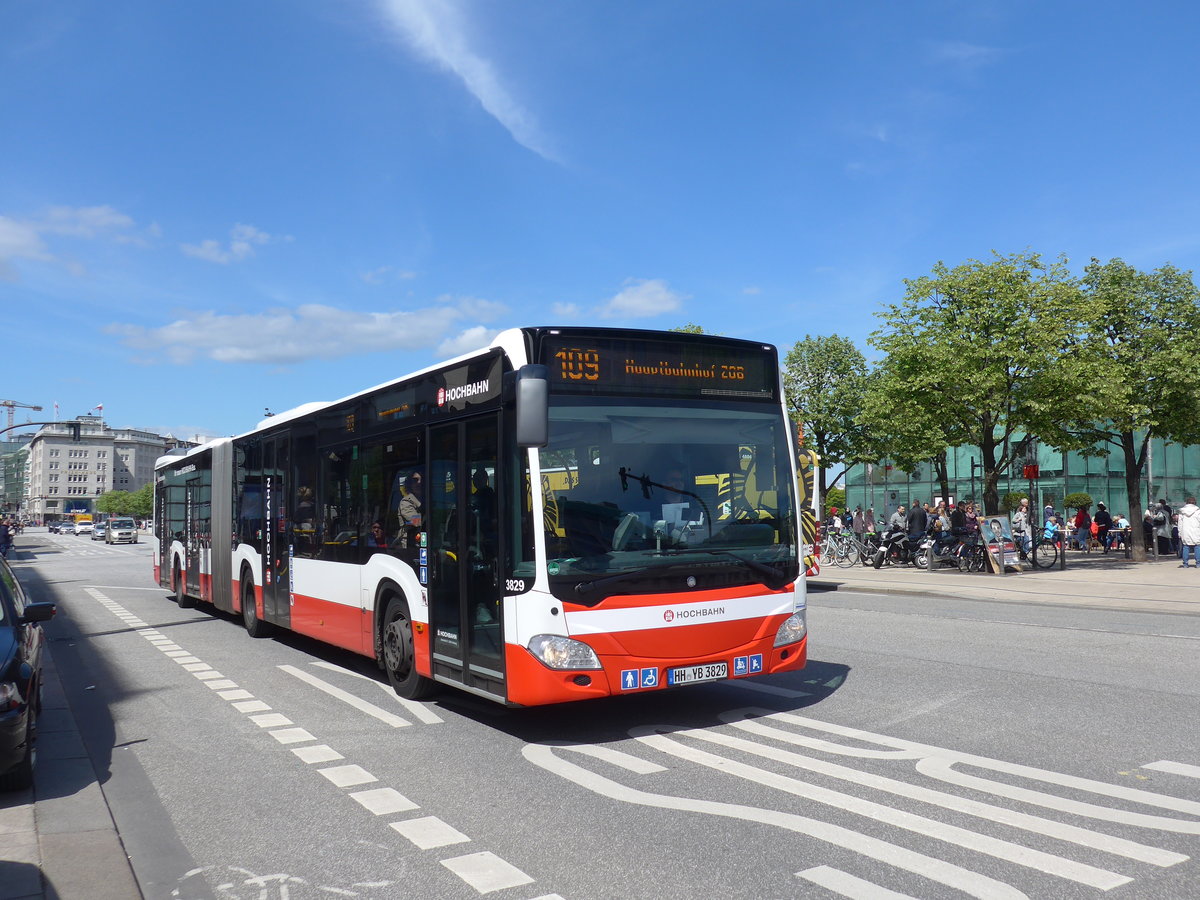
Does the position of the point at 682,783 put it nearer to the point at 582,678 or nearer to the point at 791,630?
the point at 582,678

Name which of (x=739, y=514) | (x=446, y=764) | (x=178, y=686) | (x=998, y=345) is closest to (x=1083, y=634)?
(x=739, y=514)

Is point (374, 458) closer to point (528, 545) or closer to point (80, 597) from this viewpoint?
point (528, 545)

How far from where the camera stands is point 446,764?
21.2 ft

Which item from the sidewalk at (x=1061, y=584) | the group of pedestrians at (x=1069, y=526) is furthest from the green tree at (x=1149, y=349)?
the sidewalk at (x=1061, y=584)

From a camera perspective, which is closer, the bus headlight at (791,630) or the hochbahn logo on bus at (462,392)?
the hochbahn logo on bus at (462,392)

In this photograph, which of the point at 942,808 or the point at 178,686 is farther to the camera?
the point at 178,686

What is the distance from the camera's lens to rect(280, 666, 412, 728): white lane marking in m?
7.91

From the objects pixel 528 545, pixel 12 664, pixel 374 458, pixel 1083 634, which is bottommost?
pixel 1083 634

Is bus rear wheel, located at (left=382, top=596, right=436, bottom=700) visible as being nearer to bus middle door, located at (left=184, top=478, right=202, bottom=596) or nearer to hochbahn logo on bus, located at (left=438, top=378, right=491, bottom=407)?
hochbahn logo on bus, located at (left=438, top=378, right=491, bottom=407)

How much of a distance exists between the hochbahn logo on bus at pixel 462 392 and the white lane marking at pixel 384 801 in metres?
2.81

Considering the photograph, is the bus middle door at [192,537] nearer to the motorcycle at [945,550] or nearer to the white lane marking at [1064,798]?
the white lane marking at [1064,798]

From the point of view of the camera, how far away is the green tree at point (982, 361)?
24375 mm

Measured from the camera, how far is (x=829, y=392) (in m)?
49.5

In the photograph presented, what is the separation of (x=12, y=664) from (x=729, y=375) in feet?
16.1
